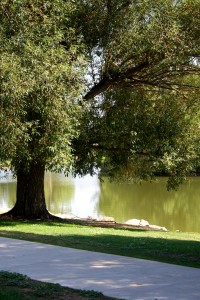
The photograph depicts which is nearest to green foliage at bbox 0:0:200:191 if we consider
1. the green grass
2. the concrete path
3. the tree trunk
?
the tree trunk

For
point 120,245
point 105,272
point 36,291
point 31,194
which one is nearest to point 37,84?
point 120,245

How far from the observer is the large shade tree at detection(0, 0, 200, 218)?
14.6 meters

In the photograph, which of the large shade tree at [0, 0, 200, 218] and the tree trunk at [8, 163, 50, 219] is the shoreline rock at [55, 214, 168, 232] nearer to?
the tree trunk at [8, 163, 50, 219]

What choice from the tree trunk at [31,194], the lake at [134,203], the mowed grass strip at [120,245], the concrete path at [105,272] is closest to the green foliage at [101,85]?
the tree trunk at [31,194]

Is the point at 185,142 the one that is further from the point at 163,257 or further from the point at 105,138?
the point at 163,257

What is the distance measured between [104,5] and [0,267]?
1080cm

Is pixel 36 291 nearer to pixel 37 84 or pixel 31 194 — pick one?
pixel 37 84

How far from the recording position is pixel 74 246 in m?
11.1

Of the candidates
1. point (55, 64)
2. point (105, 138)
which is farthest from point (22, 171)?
point (55, 64)

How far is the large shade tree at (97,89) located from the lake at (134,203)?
4.20 metres

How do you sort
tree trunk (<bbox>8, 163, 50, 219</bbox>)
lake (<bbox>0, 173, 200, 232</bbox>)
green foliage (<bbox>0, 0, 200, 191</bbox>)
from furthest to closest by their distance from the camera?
lake (<bbox>0, 173, 200, 232</bbox>) < tree trunk (<bbox>8, 163, 50, 219</bbox>) < green foliage (<bbox>0, 0, 200, 191</bbox>)

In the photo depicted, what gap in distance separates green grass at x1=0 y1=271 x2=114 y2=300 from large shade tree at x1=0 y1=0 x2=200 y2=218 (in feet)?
23.3

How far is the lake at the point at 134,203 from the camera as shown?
26719 mm

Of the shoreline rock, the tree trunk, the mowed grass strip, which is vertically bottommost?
the shoreline rock
